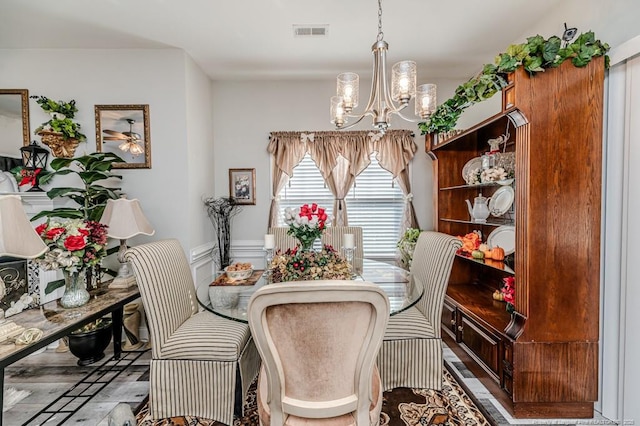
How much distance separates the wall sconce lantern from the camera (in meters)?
2.70

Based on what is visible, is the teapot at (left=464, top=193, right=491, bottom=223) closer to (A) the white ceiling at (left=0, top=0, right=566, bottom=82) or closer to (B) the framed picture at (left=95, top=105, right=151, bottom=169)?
(A) the white ceiling at (left=0, top=0, right=566, bottom=82)

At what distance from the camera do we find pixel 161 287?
1.80m

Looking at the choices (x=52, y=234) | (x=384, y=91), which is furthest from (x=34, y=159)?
(x=384, y=91)

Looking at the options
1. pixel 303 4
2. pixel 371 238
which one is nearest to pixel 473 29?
pixel 303 4

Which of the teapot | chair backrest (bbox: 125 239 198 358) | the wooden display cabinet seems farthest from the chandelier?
chair backrest (bbox: 125 239 198 358)

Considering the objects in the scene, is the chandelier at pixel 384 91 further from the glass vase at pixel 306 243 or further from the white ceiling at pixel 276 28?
the glass vase at pixel 306 243

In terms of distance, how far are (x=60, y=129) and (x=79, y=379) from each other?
2238 mm

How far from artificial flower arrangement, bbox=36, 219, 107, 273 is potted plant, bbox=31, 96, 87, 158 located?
1278 mm

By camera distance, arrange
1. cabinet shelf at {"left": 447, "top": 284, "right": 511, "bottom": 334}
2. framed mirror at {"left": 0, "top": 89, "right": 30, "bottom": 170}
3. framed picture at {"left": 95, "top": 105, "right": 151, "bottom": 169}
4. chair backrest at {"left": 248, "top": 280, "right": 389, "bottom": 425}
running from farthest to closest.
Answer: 1. framed picture at {"left": 95, "top": 105, "right": 151, "bottom": 169}
2. framed mirror at {"left": 0, "top": 89, "right": 30, "bottom": 170}
3. cabinet shelf at {"left": 447, "top": 284, "right": 511, "bottom": 334}
4. chair backrest at {"left": 248, "top": 280, "right": 389, "bottom": 425}

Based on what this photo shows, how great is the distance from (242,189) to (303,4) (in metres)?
2.15

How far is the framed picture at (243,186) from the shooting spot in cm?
371

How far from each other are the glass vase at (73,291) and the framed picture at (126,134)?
1283 mm

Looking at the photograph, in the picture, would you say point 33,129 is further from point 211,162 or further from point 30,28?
point 211,162

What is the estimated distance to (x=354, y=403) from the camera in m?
1.16
